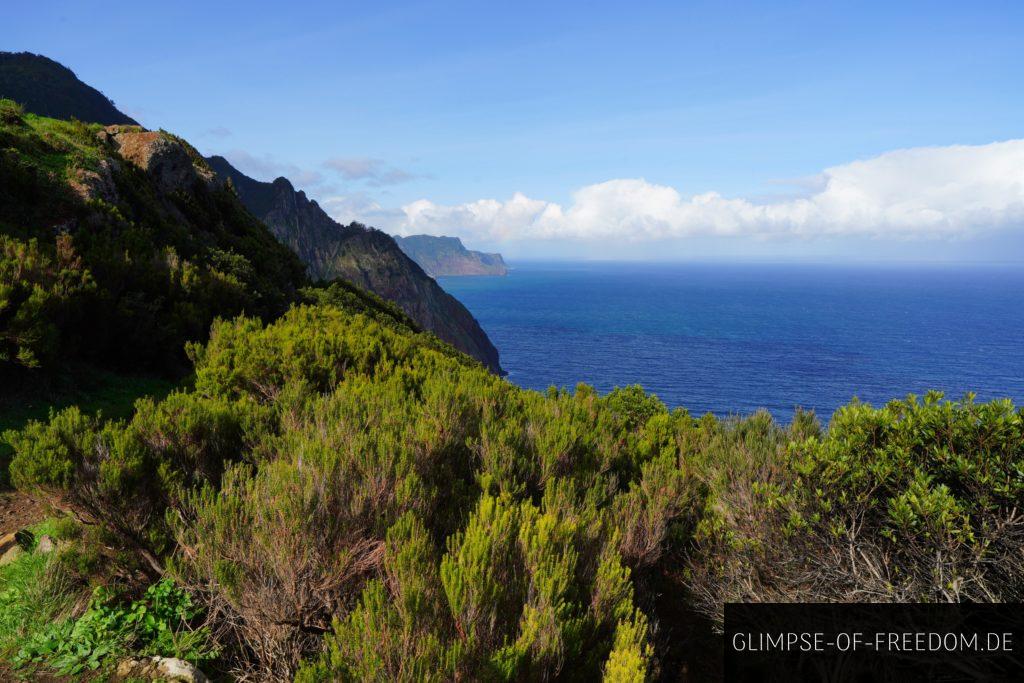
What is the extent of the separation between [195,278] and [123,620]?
40.2 ft

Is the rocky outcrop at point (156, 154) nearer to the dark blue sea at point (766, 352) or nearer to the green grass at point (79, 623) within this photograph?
the green grass at point (79, 623)

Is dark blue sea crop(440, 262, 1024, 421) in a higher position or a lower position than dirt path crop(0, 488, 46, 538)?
lower

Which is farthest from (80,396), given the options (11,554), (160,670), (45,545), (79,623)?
(160,670)

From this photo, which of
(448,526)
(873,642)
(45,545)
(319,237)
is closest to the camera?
(873,642)

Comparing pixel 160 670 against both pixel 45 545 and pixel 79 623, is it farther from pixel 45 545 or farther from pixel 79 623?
pixel 45 545

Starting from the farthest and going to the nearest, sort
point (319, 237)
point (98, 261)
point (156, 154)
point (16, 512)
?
1. point (319, 237)
2. point (156, 154)
3. point (98, 261)
4. point (16, 512)

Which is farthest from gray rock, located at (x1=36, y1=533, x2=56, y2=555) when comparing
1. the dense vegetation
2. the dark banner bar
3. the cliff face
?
the cliff face

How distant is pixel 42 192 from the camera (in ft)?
50.9

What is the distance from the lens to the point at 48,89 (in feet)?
287

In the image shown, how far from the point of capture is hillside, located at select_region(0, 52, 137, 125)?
81500mm

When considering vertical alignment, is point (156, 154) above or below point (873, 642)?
above

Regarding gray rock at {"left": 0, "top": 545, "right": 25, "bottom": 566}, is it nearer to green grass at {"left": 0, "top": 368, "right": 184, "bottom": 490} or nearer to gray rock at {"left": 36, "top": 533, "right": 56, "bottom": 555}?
gray rock at {"left": 36, "top": 533, "right": 56, "bottom": 555}

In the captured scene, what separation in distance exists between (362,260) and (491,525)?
10263 cm

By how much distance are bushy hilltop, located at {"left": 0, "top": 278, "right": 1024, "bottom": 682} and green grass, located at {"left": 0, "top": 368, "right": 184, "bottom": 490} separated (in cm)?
400
